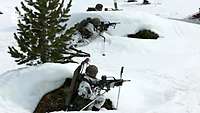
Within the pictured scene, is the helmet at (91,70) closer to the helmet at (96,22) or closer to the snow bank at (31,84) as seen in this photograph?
the snow bank at (31,84)

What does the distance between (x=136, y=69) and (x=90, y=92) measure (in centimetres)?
811

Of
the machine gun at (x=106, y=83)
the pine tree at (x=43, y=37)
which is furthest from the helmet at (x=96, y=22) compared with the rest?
the machine gun at (x=106, y=83)

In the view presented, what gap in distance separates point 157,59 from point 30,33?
702 cm

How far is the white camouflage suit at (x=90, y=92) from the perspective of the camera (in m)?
12.0

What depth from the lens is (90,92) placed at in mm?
12164

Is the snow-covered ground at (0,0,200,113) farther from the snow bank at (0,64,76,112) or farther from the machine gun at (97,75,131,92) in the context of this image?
the machine gun at (97,75,131,92)

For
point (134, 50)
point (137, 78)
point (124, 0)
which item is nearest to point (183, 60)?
point (134, 50)

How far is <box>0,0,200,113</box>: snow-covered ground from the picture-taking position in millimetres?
13773

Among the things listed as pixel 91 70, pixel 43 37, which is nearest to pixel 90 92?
pixel 91 70

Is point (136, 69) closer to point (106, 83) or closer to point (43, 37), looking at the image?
point (43, 37)

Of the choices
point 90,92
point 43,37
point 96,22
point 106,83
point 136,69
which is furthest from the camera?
point 96,22

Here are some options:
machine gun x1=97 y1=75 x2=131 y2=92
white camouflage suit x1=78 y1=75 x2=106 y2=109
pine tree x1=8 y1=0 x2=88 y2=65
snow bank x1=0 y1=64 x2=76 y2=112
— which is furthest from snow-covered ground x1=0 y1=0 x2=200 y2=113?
pine tree x1=8 y1=0 x2=88 y2=65

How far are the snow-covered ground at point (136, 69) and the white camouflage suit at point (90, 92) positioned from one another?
1067 mm

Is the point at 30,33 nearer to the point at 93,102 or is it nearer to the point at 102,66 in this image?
the point at 102,66
